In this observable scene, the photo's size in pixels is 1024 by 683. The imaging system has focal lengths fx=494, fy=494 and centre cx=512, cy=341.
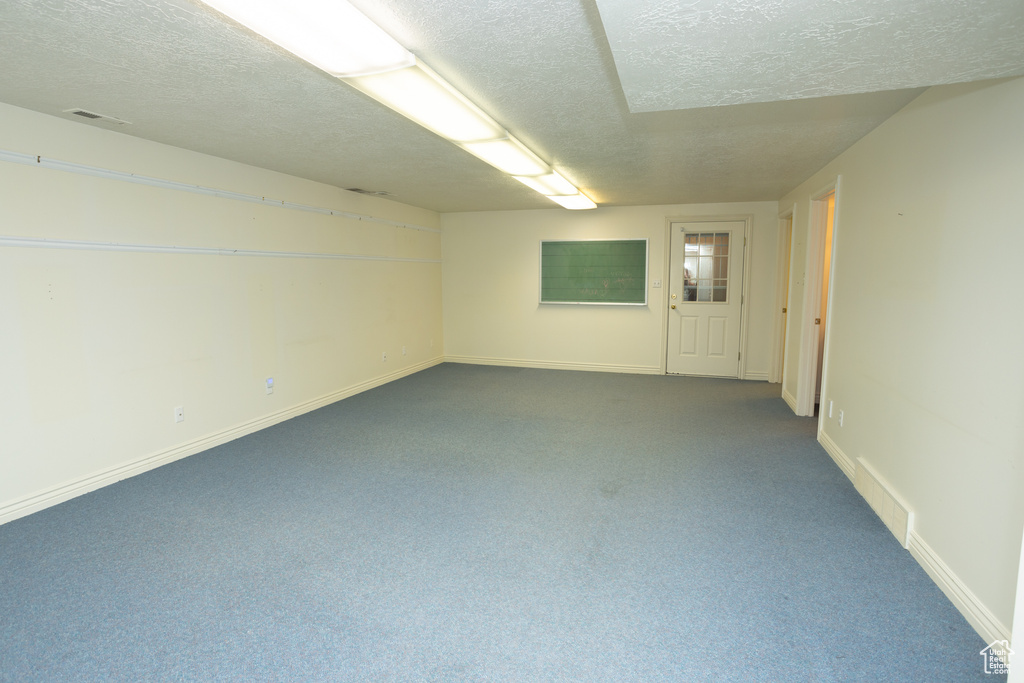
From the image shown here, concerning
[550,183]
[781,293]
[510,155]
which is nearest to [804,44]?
[510,155]

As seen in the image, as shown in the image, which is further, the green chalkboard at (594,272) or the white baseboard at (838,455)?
the green chalkboard at (594,272)

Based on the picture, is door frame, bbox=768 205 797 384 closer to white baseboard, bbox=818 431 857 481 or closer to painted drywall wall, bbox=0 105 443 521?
white baseboard, bbox=818 431 857 481

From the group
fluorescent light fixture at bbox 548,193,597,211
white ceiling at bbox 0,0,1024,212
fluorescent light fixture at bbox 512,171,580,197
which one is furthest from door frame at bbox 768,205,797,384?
fluorescent light fixture at bbox 512,171,580,197

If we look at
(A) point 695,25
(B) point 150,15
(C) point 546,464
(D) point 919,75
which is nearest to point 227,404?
(C) point 546,464

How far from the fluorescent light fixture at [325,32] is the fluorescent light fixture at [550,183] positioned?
2.41 m

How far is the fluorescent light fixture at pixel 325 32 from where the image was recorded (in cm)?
156

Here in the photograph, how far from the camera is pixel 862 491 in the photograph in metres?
2.99

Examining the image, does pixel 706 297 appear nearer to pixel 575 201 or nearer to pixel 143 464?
pixel 575 201

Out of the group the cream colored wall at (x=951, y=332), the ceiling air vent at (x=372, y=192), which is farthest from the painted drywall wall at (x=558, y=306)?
the cream colored wall at (x=951, y=332)

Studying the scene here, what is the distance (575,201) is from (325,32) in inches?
174

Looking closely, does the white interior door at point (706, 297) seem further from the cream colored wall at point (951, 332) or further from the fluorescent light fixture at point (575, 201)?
the cream colored wall at point (951, 332)

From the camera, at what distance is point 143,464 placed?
133 inches

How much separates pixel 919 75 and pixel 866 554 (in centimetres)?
209

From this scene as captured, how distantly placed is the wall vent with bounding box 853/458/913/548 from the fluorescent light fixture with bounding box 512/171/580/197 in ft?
10.3
